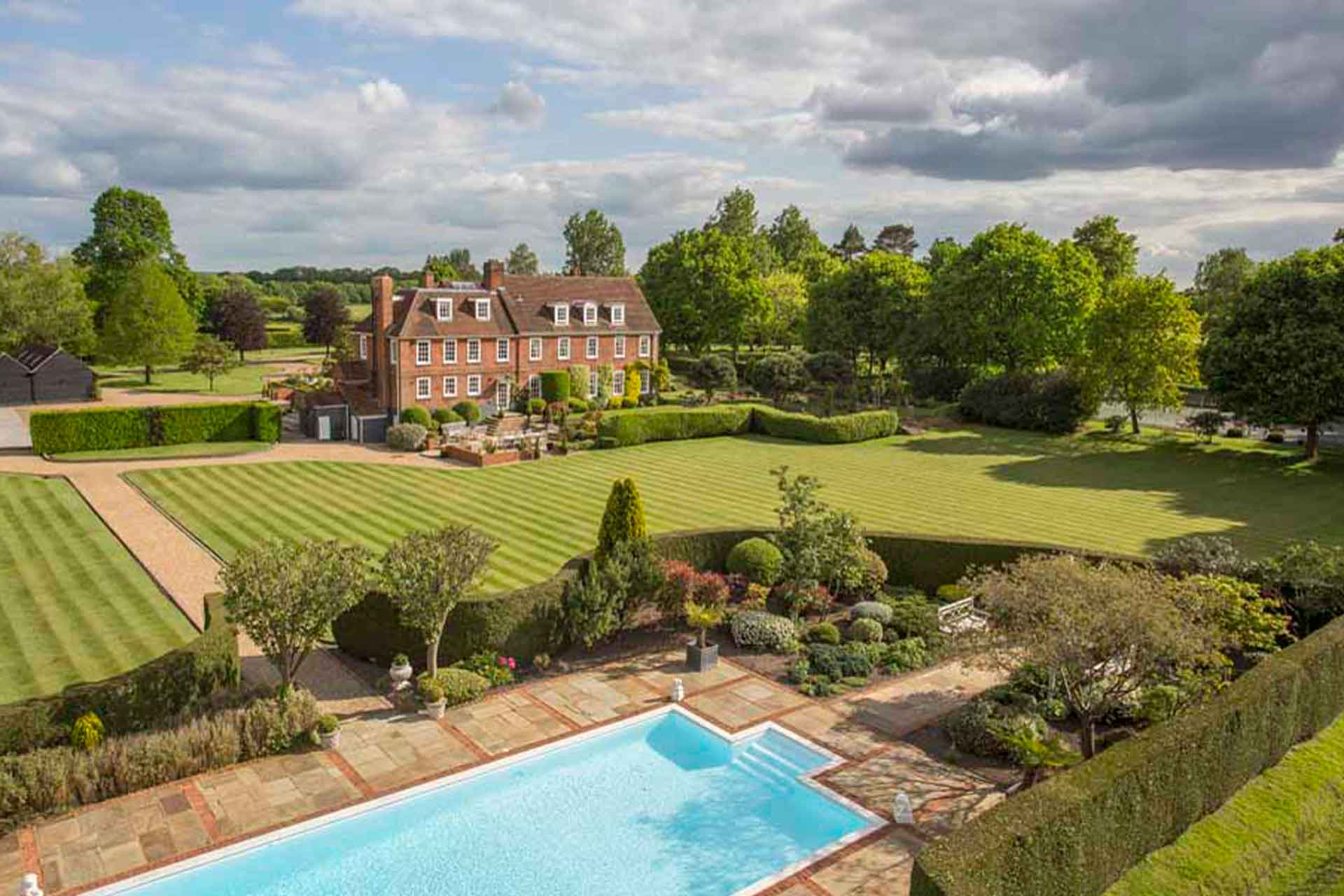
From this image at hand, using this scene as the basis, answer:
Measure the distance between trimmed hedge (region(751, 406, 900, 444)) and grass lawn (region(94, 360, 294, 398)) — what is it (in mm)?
38384

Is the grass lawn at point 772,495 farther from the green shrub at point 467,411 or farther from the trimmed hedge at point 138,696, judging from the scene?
the green shrub at point 467,411

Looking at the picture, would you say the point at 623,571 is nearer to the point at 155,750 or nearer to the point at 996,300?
the point at 155,750

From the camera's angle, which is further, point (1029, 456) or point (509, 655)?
point (1029, 456)

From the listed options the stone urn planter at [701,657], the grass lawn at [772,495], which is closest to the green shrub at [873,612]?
the stone urn planter at [701,657]

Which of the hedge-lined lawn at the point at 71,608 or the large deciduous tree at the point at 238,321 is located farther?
the large deciduous tree at the point at 238,321

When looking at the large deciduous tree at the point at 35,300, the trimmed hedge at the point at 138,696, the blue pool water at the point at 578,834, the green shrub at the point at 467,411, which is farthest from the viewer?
the large deciduous tree at the point at 35,300

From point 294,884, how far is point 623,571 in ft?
32.5

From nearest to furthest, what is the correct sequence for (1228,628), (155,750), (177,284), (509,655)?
1. (155,750)
2. (1228,628)
3. (509,655)
4. (177,284)

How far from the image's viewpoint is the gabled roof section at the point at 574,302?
58.3 meters

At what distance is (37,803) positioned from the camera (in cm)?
1367

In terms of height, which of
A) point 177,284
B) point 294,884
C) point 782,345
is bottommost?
point 294,884

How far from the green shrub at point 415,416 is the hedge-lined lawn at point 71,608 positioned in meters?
19.5

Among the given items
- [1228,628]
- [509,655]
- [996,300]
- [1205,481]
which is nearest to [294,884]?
[509,655]

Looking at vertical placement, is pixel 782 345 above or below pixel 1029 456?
above
